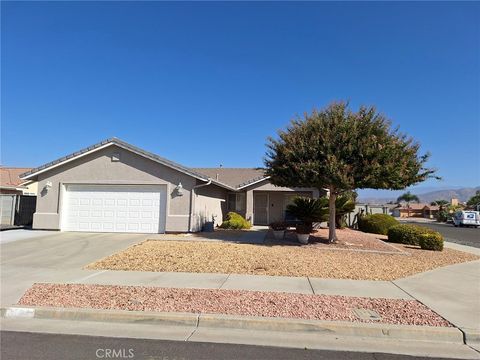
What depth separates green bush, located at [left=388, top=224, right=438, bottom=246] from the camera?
15.8 meters

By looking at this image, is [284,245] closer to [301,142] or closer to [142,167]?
[301,142]

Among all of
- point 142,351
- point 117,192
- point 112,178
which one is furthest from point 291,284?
point 112,178

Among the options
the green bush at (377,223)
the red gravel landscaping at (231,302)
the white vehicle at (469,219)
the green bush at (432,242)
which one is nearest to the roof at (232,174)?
the green bush at (377,223)

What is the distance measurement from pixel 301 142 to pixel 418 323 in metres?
8.60

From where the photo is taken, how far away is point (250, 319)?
593 cm

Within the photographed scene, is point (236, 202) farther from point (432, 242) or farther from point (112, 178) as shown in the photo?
point (432, 242)

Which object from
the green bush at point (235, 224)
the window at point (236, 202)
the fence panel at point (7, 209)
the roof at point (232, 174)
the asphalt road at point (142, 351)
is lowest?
the asphalt road at point (142, 351)

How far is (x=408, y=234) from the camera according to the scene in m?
16.2

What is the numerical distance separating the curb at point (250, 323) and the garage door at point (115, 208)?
1117 centimetres

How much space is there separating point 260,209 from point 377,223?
26.2 ft

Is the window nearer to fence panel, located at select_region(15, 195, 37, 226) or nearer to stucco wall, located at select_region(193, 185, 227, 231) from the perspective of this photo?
stucco wall, located at select_region(193, 185, 227, 231)

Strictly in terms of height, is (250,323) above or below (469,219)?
below

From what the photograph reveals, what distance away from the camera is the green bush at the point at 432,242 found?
14.5 meters

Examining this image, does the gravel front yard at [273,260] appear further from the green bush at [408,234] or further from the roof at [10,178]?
the roof at [10,178]
